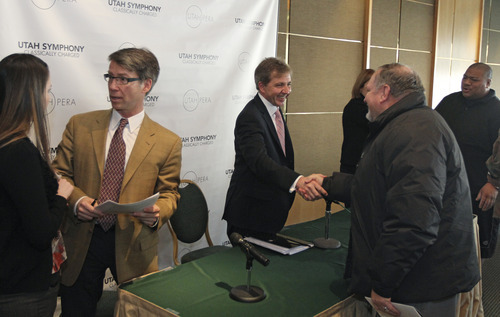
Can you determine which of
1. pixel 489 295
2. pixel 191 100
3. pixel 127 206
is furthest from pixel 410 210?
pixel 489 295

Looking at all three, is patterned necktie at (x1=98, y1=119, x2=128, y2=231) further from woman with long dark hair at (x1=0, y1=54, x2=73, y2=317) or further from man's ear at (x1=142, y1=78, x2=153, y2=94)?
woman with long dark hair at (x1=0, y1=54, x2=73, y2=317)

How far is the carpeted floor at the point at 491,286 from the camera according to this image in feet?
11.4

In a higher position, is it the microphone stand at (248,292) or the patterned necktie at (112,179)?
the patterned necktie at (112,179)

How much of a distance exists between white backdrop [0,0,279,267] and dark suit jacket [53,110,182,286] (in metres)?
0.83

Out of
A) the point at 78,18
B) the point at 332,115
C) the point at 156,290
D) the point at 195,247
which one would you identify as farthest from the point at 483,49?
the point at 156,290

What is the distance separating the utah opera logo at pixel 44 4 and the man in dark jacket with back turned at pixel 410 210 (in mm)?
2034

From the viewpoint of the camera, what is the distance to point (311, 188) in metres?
2.60

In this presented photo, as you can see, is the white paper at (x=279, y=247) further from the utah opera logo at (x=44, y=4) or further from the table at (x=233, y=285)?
the utah opera logo at (x=44, y=4)

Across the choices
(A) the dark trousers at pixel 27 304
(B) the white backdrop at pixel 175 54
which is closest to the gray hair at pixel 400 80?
(A) the dark trousers at pixel 27 304

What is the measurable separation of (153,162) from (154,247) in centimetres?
43

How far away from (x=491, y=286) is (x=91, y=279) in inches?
133

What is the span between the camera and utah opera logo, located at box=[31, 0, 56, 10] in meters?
2.75

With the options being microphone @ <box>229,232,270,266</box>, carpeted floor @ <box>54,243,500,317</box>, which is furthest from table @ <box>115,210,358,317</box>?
carpeted floor @ <box>54,243,500,317</box>

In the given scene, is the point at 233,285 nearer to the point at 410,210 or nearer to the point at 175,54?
the point at 410,210
